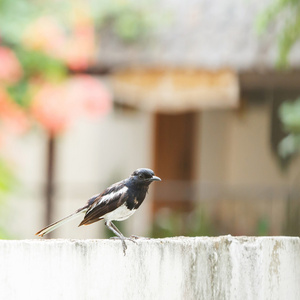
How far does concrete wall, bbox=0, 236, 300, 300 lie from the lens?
3088 millimetres

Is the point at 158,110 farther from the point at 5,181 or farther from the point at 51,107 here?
the point at 5,181

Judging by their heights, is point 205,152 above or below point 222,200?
above

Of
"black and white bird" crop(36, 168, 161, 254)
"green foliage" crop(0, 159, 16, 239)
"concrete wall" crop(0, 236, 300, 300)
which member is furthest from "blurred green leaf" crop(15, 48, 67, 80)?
"concrete wall" crop(0, 236, 300, 300)

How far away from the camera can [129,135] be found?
41.2 ft

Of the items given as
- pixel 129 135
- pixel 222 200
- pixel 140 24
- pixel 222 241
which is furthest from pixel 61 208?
pixel 222 241

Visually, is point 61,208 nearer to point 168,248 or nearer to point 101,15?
point 101,15

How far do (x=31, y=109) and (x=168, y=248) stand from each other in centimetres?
591

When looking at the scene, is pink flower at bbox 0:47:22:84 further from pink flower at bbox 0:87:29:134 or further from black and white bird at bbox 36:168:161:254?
black and white bird at bbox 36:168:161:254

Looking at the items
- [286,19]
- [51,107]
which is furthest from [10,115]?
[286,19]

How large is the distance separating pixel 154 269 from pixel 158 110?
9.05 m

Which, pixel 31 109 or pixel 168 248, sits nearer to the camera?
pixel 168 248

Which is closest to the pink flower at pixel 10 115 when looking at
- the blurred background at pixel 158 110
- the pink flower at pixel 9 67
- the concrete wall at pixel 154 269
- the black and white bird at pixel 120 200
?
the blurred background at pixel 158 110

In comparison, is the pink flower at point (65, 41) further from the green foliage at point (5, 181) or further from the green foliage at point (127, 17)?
the green foliage at point (5, 181)

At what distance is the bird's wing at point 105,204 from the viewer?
3545mm
